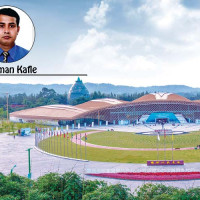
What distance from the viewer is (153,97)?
Result: 66.4 metres

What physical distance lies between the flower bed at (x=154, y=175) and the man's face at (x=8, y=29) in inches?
568

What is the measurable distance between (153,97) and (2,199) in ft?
196

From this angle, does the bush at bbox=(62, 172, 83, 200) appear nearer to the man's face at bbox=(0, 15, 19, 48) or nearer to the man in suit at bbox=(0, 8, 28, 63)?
the man in suit at bbox=(0, 8, 28, 63)

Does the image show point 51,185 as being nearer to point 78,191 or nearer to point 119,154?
point 78,191

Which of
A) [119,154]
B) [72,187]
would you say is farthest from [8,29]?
[119,154]

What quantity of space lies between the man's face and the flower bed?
14.4 meters

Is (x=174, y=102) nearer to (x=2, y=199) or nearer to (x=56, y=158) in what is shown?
(x=56, y=158)

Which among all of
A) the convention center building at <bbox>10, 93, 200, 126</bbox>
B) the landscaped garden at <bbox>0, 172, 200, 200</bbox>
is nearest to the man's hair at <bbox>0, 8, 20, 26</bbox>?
the landscaped garden at <bbox>0, 172, 200, 200</bbox>

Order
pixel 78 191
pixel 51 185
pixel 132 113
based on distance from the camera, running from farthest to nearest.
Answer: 1. pixel 132 113
2. pixel 51 185
3. pixel 78 191

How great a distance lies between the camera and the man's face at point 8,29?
33.8ft

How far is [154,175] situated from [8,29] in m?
15.8

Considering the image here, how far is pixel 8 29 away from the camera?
10.3 metres

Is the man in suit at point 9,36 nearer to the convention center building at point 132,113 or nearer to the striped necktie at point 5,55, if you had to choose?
the striped necktie at point 5,55

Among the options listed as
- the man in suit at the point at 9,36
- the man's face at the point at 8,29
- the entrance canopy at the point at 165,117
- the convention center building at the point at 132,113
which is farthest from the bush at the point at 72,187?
the entrance canopy at the point at 165,117
